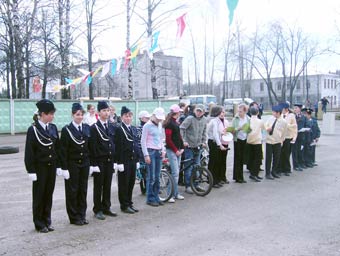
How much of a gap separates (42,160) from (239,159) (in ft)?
17.3

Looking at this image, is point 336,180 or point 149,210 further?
point 336,180

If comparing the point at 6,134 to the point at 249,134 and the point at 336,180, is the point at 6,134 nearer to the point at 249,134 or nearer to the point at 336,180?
the point at 249,134

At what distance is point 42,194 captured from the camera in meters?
5.67

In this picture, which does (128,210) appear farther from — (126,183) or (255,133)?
(255,133)

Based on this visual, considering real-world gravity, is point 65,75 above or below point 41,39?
below

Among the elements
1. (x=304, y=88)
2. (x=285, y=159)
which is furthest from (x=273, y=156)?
(x=304, y=88)

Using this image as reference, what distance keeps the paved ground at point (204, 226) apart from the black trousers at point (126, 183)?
0.35 m

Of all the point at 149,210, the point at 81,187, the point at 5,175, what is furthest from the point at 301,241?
the point at 5,175

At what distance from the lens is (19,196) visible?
8055 millimetres

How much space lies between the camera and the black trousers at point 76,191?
5.99m

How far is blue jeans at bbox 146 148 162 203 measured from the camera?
7227 mm

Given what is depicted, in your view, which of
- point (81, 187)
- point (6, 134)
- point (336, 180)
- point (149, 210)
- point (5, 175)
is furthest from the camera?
point (6, 134)

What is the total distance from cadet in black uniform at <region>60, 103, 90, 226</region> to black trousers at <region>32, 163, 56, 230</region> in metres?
0.23

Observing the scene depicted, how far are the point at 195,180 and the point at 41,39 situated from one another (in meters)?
16.6
